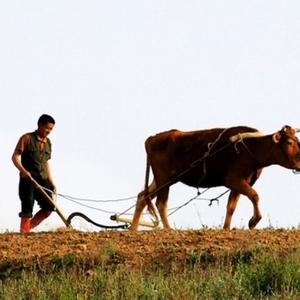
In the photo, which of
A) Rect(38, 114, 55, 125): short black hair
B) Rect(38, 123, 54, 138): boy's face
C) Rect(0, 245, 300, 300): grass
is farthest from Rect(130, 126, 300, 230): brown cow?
Rect(0, 245, 300, 300): grass

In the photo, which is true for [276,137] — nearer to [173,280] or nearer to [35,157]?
[35,157]

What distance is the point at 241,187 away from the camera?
1961cm

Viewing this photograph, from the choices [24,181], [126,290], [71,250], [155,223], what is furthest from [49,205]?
[126,290]

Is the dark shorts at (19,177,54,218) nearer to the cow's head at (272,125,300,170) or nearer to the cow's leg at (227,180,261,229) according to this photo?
the cow's leg at (227,180,261,229)

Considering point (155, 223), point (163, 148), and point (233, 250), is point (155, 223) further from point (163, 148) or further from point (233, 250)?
point (233, 250)

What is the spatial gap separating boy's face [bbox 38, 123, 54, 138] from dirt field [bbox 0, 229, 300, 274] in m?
2.03

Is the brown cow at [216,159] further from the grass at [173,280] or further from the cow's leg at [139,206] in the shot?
the grass at [173,280]

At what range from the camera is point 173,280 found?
14.0m

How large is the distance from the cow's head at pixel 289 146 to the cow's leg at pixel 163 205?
1875mm

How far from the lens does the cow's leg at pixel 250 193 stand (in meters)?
19.1

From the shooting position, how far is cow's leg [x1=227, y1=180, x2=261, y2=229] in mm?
19109

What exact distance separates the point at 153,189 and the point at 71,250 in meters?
5.30

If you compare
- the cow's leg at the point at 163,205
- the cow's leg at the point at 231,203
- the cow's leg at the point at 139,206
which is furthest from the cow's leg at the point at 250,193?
the cow's leg at the point at 139,206

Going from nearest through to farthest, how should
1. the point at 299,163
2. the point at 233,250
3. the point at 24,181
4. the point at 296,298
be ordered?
the point at 296,298, the point at 233,250, the point at 24,181, the point at 299,163
